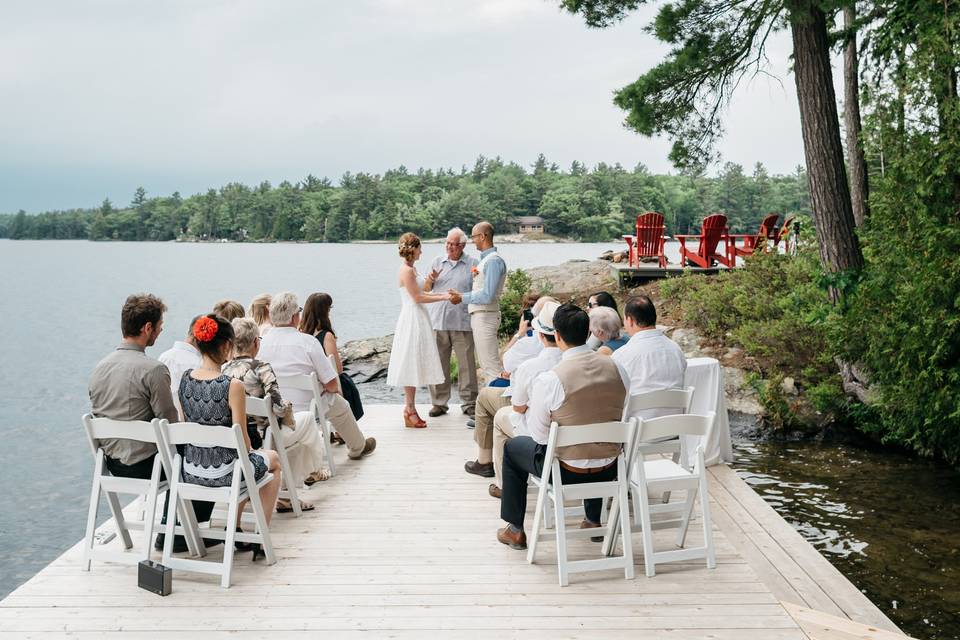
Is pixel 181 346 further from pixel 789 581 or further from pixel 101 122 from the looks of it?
pixel 101 122

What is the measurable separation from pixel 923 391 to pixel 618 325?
15.5ft

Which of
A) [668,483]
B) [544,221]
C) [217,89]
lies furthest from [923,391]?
[217,89]

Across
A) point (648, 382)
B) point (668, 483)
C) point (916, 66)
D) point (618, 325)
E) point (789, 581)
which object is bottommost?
point (789, 581)

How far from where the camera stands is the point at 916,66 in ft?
27.1

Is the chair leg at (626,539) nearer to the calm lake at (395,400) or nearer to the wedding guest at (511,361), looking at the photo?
the wedding guest at (511,361)

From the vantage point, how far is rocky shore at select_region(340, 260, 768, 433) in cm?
1170

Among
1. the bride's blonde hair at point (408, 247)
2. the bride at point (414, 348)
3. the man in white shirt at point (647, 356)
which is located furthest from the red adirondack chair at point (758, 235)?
the man in white shirt at point (647, 356)

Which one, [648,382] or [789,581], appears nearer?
[789,581]

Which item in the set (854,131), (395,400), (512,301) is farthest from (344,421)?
(512,301)

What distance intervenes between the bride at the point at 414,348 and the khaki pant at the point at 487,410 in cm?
171

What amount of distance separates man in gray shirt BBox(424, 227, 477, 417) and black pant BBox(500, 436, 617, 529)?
3359 millimetres

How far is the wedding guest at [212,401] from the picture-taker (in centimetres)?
421

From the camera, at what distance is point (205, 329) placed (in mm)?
4211

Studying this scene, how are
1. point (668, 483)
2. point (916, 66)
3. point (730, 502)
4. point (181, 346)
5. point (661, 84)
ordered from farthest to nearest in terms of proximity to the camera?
1. point (661, 84)
2. point (916, 66)
3. point (730, 502)
4. point (181, 346)
5. point (668, 483)
